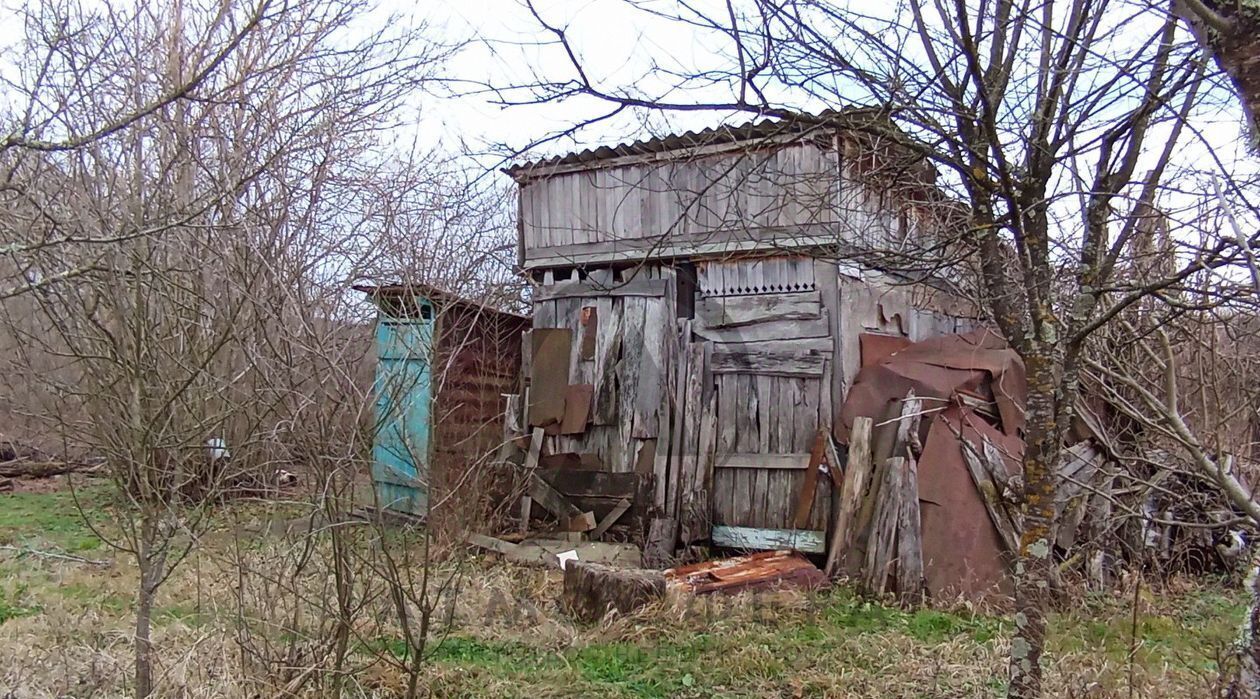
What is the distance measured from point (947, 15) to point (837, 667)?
3479mm

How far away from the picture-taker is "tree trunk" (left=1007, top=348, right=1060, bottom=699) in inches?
120

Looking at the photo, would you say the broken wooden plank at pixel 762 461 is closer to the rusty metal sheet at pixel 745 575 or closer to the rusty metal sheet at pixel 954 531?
the rusty metal sheet at pixel 745 575

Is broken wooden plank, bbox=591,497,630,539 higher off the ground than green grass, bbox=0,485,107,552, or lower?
higher

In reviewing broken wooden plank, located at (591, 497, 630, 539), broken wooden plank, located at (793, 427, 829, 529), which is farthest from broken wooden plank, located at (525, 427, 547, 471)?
broken wooden plank, located at (793, 427, 829, 529)

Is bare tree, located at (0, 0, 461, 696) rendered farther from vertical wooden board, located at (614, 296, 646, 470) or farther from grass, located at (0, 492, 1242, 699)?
vertical wooden board, located at (614, 296, 646, 470)

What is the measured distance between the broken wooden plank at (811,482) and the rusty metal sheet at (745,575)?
0.40 metres

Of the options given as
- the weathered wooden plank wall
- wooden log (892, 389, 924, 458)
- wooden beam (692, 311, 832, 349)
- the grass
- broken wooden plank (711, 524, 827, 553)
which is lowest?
the grass

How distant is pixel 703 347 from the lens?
8.06 meters

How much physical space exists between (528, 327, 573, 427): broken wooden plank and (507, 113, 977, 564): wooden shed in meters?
0.01

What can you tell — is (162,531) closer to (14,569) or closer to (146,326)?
(146,326)

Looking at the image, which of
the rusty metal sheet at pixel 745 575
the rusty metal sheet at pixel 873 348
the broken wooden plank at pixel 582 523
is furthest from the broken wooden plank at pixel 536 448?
the rusty metal sheet at pixel 873 348

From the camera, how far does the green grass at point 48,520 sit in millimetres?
9016

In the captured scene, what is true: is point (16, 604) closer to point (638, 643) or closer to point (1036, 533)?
point (638, 643)

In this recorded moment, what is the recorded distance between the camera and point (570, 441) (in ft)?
28.4
